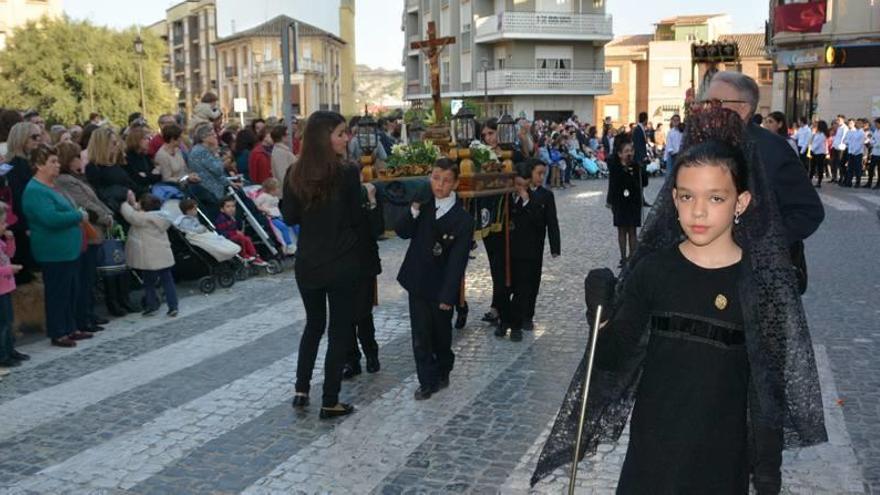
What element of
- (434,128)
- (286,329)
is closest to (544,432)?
(286,329)

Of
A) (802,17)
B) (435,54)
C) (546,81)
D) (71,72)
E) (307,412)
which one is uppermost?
(802,17)

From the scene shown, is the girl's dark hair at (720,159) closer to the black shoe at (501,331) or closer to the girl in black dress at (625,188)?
the black shoe at (501,331)

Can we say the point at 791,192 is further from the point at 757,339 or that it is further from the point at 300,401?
the point at 300,401

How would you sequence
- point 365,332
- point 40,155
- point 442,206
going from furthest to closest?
point 40,155 < point 365,332 < point 442,206

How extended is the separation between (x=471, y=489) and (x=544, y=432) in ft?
3.26

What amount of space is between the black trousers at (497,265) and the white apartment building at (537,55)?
129 feet

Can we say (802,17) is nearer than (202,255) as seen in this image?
No

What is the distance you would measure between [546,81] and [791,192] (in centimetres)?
4475

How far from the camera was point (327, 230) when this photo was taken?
582cm

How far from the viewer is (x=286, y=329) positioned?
338 inches

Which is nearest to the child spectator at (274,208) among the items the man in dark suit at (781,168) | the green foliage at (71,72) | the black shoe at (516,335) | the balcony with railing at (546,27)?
the black shoe at (516,335)

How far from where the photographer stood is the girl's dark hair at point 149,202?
980 centimetres

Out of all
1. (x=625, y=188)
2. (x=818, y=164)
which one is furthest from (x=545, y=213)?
(x=818, y=164)

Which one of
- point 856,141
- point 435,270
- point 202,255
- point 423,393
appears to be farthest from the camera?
point 856,141
